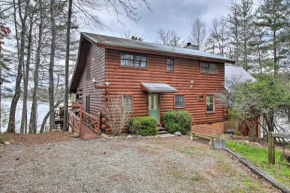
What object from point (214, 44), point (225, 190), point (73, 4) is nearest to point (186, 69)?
point (73, 4)

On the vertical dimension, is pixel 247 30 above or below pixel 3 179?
above

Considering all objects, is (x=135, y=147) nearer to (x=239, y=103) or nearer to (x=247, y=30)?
(x=239, y=103)

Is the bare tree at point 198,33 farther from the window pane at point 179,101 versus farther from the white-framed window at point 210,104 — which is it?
the window pane at point 179,101

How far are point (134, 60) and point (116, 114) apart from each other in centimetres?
305

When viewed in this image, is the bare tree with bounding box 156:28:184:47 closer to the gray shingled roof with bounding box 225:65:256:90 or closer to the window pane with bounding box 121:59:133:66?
the gray shingled roof with bounding box 225:65:256:90

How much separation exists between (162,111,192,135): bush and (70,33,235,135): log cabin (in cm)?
70

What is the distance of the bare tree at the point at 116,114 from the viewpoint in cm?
812

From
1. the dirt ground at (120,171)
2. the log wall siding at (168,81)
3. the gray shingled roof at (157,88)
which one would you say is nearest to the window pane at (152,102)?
the log wall siding at (168,81)

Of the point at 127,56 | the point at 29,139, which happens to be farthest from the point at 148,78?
the point at 29,139

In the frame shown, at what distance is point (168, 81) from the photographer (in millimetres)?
10383

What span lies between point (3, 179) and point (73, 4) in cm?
910

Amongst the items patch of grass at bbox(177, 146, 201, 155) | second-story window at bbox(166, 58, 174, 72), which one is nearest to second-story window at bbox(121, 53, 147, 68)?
second-story window at bbox(166, 58, 174, 72)

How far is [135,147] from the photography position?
627cm

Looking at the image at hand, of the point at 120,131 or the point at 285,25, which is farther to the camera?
the point at 285,25
